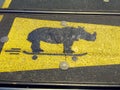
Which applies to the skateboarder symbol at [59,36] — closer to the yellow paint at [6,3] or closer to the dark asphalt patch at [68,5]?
the dark asphalt patch at [68,5]

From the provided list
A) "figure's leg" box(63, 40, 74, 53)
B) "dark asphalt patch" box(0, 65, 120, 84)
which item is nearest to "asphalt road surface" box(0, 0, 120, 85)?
"dark asphalt patch" box(0, 65, 120, 84)

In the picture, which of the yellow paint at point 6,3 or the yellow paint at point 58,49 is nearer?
the yellow paint at point 58,49

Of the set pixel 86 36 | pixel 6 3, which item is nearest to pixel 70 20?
pixel 86 36

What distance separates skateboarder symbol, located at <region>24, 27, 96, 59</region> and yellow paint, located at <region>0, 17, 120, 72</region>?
31 mm

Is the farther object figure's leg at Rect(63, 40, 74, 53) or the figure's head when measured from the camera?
the figure's head

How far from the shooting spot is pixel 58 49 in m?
1.88

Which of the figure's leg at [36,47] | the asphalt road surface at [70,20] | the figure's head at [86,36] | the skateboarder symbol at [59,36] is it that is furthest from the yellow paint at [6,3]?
the figure's head at [86,36]

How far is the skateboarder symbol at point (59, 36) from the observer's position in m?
1.90

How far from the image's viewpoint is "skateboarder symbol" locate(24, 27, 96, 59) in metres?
1.90

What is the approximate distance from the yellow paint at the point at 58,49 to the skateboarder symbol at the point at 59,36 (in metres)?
0.03

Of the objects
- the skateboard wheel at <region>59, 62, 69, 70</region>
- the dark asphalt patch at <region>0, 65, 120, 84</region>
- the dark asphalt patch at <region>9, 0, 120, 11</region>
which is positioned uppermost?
the dark asphalt patch at <region>9, 0, 120, 11</region>

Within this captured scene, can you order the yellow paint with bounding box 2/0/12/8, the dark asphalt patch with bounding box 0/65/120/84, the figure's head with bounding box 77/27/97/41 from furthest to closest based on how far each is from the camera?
the yellow paint with bounding box 2/0/12/8
the figure's head with bounding box 77/27/97/41
the dark asphalt patch with bounding box 0/65/120/84

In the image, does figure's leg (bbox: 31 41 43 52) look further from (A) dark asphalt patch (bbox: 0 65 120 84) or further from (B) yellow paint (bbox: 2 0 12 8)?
(B) yellow paint (bbox: 2 0 12 8)

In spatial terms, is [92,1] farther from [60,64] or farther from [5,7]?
[60,64]
